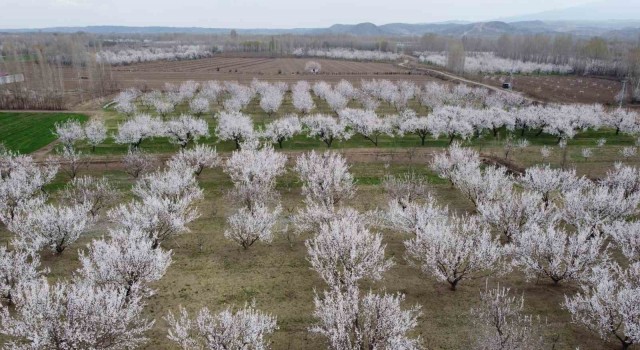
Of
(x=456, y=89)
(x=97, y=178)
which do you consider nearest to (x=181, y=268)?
(x=97, y=178)

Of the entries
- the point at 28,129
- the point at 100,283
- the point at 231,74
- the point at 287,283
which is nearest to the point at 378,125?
the point at 287,283

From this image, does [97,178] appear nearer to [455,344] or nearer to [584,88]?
[455,344]

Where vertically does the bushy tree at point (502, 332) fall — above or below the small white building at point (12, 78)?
below

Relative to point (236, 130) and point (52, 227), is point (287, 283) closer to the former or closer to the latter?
point (52, 227)

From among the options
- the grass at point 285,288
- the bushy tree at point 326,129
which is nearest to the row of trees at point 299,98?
the bushy tree at point 326,129

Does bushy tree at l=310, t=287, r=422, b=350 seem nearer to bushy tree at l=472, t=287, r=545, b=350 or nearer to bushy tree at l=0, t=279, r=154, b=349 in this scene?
bushy tree at l=472, t=287, r=545, b=350

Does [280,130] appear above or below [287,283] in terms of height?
above

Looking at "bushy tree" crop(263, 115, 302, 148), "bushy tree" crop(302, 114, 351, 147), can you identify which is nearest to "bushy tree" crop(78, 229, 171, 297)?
"bushy tree" crop(263, 115, 302, 148)

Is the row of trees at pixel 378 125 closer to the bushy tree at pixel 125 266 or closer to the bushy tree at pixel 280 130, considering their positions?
the bushy tree at pixel 280 130

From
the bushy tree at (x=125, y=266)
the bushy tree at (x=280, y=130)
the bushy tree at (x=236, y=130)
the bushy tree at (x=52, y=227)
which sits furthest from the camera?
the bushy tree at (x=280, y=130)
